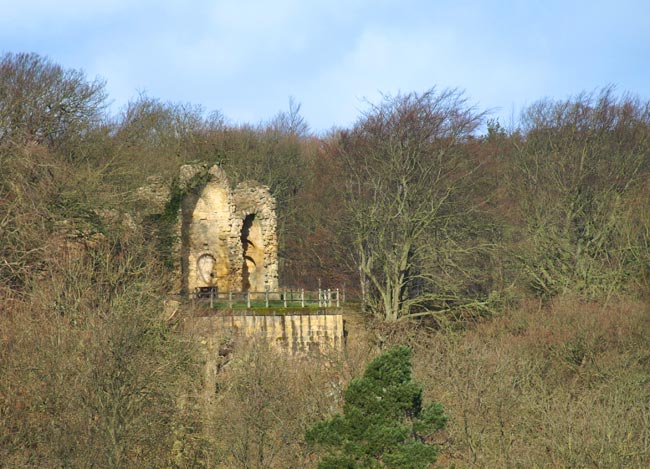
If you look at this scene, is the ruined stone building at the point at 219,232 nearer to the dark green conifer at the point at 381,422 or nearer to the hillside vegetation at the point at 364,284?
the hillside vegetation at the point at 364,284

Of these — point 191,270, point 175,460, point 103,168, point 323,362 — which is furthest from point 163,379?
point 191,270

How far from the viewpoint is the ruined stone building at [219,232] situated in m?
33.8

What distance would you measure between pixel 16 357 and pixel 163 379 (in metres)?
3.04

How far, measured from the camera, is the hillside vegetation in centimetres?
1856

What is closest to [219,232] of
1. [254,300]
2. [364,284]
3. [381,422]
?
[254,300]

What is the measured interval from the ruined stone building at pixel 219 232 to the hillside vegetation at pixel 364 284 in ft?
3.92

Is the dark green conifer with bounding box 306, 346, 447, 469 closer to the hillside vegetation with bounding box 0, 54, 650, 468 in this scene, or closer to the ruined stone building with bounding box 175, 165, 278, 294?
the hillside vegetation with bounding box 0, 54, 650, 468

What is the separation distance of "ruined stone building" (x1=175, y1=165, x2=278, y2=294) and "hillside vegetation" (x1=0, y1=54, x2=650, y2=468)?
3.92 feet

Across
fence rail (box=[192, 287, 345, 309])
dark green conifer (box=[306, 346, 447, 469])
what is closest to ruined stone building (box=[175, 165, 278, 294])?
fence rail (box=[192, 287, 345, 309])

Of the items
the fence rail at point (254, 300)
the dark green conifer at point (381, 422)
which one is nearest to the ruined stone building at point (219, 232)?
the fence rail at point (254, 300)

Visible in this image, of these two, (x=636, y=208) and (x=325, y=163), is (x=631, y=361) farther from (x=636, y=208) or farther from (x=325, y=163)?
(x=325, y=163)

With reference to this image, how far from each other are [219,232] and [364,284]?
5.08 meters

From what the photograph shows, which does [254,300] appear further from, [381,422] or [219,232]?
[381,422]

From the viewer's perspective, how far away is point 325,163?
39750mm
